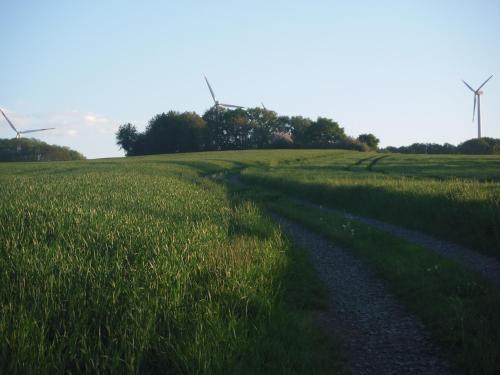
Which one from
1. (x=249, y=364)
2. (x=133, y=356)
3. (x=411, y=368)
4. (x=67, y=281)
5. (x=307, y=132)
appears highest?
(x=307, y=132)

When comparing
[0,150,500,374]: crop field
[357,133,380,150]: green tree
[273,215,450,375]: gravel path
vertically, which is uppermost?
[357,133,380,150]: green tree

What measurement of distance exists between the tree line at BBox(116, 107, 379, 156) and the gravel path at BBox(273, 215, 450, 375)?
10208 centimetres

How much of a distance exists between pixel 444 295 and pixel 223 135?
392ft

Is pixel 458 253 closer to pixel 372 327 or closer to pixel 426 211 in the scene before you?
pixel 426 211

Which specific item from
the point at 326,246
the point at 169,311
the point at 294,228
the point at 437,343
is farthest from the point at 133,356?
the point at 294,228

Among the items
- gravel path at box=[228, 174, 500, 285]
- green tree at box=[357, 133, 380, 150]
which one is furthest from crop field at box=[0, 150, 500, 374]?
green tree at box=[357, 133, 380, 150]

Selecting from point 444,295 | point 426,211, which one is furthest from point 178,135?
point 444,295

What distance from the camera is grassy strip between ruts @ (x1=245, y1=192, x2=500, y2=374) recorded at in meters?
5.39

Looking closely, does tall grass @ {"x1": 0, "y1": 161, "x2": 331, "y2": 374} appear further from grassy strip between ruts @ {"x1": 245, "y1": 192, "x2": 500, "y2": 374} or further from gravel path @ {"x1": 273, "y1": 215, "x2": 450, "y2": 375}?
grassy strip between ruts @ {"x1": 245, "y1": 192, "x2": 500, "y2": 374}

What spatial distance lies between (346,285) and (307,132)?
12343 centimetres

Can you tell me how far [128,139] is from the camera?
12462 cm

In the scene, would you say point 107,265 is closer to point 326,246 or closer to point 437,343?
point 437,343

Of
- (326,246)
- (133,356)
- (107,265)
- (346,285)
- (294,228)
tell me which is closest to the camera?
(133,356)

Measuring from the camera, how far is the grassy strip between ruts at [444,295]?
5.39 meters
